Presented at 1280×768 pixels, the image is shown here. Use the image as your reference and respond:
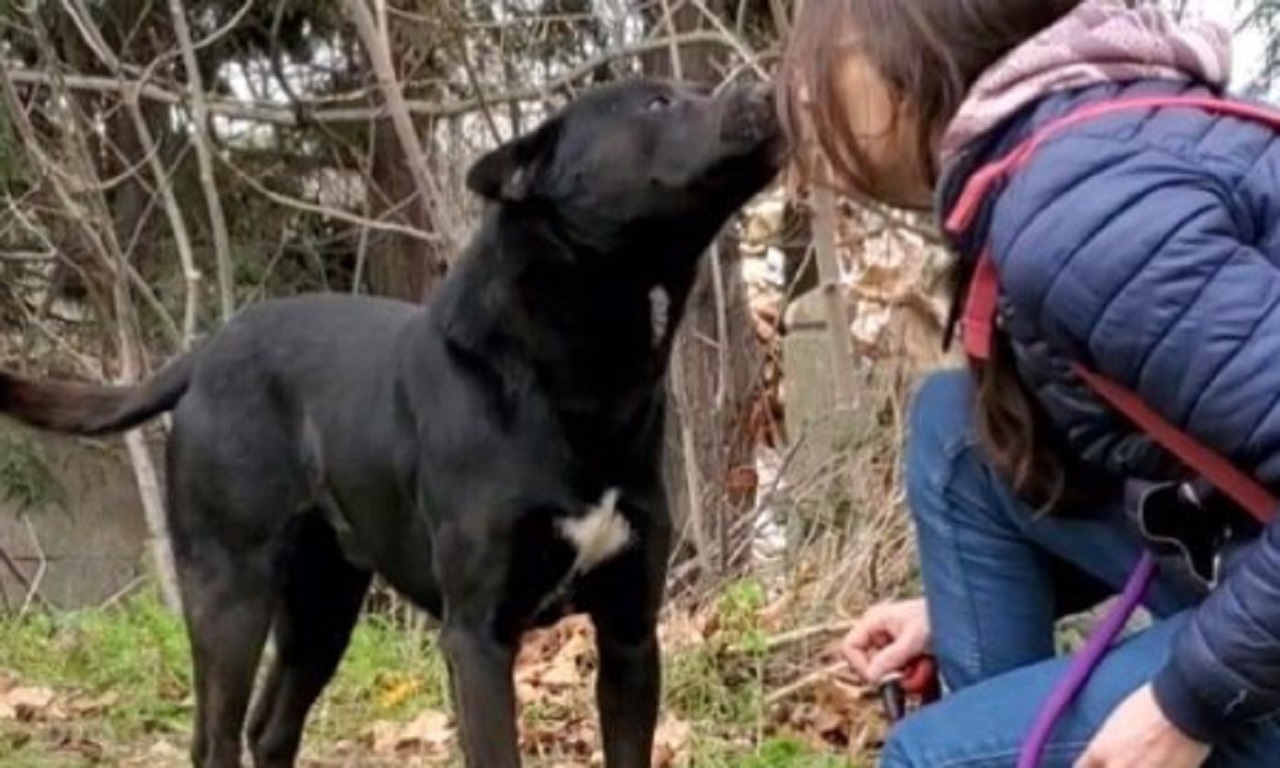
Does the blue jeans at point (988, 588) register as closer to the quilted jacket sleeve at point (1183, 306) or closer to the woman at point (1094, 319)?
the woman at point (1094, 319)

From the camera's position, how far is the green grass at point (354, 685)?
4.75 meters

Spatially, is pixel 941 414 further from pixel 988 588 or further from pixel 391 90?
pixel 391 90

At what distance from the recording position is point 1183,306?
2352 mm

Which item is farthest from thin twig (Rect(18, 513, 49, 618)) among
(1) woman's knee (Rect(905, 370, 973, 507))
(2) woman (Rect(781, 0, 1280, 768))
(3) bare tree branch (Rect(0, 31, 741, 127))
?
(2) woman (Rect(781, 0, 1280, 768))

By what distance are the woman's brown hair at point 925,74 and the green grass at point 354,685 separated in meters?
1.63

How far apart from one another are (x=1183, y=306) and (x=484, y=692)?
167cm

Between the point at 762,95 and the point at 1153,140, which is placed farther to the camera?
the point at 762,95

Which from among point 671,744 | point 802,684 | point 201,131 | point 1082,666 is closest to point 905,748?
point 1082,666

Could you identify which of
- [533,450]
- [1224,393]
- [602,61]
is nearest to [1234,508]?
[1224,393]

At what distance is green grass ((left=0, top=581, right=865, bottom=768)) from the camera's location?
4.75 meters

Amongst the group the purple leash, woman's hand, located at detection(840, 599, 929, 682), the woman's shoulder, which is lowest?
woman's hand, located at detection(840, 599, 929, 682)

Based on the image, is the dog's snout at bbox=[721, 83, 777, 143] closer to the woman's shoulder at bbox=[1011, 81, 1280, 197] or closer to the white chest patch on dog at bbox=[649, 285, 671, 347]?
the white chest patch on dog at bbox=[649, 285, 671, 347]

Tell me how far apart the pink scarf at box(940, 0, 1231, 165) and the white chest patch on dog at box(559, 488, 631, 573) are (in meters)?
1.32

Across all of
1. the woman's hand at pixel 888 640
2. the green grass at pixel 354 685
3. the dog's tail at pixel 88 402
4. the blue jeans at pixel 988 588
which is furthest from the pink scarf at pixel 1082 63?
the dog's tail at pixel 88 402
